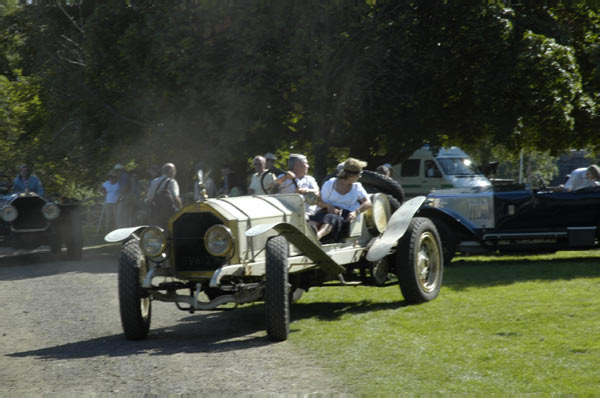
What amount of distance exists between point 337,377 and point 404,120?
517 inches

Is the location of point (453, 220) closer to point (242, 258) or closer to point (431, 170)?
point (242, 258)

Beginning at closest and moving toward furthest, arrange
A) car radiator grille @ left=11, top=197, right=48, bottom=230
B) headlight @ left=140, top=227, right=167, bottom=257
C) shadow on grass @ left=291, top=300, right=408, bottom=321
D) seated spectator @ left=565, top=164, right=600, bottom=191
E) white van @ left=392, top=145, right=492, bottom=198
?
headlight @ left=140, top=227, right=167, bottom=257 → shadow on grass @ left=291, top=300, right=408, bottom=321 → seated spectator @ left=565, top=164, right=600, bottom=191 → car radiator grille @ left=11, top=197, right=48, bottom=230 → white van @ left=392, top=145, right=492, bottom=198

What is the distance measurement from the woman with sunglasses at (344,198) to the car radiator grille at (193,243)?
1.54m

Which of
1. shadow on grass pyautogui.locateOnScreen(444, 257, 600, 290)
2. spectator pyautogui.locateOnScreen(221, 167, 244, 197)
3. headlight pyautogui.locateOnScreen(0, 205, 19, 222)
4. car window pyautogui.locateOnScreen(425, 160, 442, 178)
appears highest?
car window pyautogui.locateOnScreen(425, 160, 442, 178)

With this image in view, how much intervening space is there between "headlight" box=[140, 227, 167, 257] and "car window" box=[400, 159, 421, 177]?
56.7ft

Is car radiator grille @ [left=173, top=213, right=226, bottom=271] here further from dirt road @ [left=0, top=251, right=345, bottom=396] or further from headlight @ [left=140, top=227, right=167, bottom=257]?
dirt road @ [left=0, top=251, right=345, bottom=396]

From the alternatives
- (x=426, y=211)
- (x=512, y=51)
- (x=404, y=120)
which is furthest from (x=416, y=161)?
(x=426, y=211)

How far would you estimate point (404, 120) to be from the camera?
18391mm

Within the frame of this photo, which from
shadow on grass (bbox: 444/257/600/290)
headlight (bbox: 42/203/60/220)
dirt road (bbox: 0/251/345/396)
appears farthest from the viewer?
headlight (bbox: 42/203/60/220)

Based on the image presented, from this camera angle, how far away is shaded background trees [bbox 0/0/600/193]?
16.4 metres

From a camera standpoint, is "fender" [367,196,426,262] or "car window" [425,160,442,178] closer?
"fender" [367,196,426,262]

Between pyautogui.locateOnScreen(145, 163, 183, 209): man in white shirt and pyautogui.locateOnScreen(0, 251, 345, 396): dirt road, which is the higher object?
pyautogui.locateOnScreen(145, 163, 183, 209): man in white shirt

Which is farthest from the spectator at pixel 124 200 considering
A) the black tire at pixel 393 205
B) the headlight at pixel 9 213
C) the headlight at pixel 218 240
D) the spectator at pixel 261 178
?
the headlight at pixel 218 240

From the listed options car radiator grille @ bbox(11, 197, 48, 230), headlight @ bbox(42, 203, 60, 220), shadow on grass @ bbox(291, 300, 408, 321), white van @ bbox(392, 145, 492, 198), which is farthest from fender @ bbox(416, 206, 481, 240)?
white van @ bbox(392, 145, 492, 198)
